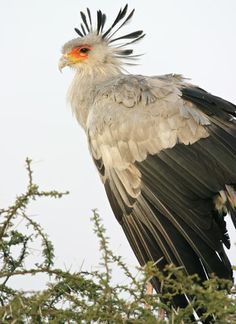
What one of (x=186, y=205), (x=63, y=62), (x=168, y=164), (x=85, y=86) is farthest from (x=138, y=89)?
(x=63, y=62)

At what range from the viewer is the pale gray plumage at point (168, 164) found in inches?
213

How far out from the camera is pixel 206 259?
5.22m

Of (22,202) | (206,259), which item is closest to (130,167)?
(206,259)

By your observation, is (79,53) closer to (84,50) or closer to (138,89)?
(84,50)

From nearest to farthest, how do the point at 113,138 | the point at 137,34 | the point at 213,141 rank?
the point at 213,141, the point at 113,138, the point at 137,34

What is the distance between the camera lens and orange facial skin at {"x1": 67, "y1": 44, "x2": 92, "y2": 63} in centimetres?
764

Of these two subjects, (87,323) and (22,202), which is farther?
(22,202)

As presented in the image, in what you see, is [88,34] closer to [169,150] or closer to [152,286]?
[169,150]

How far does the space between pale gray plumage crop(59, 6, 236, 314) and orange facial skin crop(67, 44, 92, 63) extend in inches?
38.0

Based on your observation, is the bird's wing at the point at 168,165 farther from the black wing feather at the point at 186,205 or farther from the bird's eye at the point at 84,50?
the bird's eye at the point at 84,50

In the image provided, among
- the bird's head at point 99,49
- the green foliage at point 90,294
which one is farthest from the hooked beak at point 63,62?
the green foliage at point 90,294

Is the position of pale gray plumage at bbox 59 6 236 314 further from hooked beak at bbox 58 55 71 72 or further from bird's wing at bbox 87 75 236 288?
hooked beak at bbox 58 55 71 72

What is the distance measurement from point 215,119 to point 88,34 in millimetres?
2528

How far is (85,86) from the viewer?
7.28 m
